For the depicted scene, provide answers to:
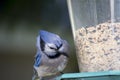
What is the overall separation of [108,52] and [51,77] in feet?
0.82

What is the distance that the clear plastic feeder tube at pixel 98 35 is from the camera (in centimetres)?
88

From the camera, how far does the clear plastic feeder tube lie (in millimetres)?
876

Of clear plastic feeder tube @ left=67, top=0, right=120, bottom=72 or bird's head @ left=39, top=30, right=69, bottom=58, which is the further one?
bird's head @ left=39, top=30, right=69, bottom=58

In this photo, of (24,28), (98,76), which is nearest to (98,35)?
(98,76)

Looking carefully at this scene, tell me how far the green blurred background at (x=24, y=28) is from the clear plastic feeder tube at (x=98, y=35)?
55 centimetres

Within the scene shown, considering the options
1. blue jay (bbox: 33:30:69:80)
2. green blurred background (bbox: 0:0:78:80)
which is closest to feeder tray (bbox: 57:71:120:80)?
blue jay (bbox: 33:30:69:80)

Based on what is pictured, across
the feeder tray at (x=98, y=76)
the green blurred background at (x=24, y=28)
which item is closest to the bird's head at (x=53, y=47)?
the feeder tray at (x=98, y=76)

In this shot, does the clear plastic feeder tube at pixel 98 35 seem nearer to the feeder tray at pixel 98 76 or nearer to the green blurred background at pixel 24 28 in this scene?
the feeder tray at pixel 98 76

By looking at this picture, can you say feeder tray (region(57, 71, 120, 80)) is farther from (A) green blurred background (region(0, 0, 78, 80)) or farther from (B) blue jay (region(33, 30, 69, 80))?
(A) green blurred background (region(0, 0, 78, 80))

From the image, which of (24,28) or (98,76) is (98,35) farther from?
(24,28)

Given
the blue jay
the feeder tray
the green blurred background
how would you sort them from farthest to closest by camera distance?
1. the green blurred background
2. the blue jay
3. the feeder tray

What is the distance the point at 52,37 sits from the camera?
1.02 metres

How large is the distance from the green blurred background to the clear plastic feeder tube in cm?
55

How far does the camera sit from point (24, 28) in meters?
1.57
